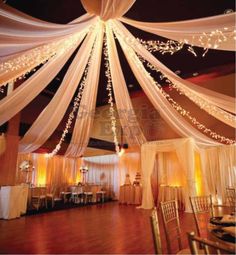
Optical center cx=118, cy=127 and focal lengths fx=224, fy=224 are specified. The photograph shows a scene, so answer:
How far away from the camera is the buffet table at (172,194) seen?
770cm

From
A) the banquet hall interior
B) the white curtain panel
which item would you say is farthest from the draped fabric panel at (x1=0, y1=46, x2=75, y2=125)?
the white curtain panel

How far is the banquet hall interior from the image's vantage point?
2348 mm

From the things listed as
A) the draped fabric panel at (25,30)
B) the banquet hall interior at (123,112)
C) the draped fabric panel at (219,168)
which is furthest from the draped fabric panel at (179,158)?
the draped fabric panel at (25,30)

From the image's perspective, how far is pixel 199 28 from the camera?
2240 millimetres

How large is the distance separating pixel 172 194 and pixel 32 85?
6.10 metres

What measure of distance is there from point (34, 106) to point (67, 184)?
4269 mm

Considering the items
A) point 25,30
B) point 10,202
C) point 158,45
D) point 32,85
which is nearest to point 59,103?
point 32,85

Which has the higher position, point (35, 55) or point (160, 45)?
point (160, 45)

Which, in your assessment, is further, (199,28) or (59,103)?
(59,103)

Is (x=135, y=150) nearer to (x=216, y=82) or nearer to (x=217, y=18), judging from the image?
(x=216, y=82)

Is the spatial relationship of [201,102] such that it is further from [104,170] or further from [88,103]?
[104,170]

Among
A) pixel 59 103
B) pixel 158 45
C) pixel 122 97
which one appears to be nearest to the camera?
pixel 158 45

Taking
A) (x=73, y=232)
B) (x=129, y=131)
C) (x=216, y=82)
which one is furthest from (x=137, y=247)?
(x=216, y=82)

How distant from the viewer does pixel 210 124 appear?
7.75 meters
